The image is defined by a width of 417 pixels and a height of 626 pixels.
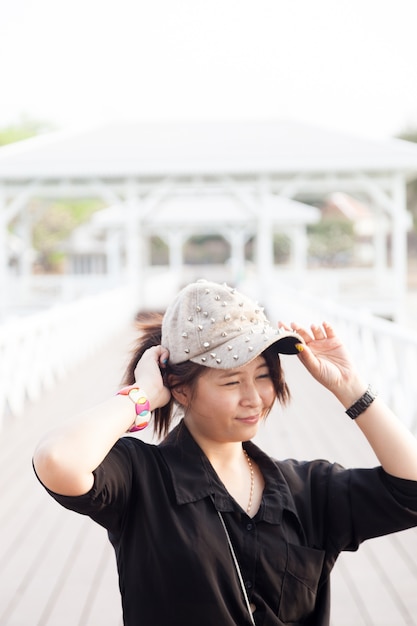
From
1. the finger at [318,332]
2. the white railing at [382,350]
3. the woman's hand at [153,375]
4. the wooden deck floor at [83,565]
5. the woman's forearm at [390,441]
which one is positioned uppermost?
the finger at [318,332]

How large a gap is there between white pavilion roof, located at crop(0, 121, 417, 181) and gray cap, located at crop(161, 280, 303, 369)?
14.9 m

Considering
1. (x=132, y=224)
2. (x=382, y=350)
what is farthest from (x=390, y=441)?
(x=132, y=224)

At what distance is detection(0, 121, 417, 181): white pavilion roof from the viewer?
53.6ft

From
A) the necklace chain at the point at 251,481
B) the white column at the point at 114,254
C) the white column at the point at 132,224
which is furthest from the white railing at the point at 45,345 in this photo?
the white column at the point at 114,254

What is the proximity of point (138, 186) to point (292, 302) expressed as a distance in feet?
20.4

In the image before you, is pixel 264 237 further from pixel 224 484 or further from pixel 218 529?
pixel 218 529

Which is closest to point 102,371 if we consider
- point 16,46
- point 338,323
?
point 338,323

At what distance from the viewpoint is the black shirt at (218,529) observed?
1.52 m

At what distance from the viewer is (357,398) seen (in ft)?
5.39

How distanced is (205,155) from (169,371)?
15406 mm

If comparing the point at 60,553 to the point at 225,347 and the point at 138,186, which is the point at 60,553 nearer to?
the point at 225,347

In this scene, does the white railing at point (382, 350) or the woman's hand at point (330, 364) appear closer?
the woman's hand at point (330, 364)

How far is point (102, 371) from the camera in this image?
406 inches

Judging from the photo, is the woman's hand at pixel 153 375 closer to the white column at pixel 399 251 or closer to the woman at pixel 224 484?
the woman at pixel 224 484
